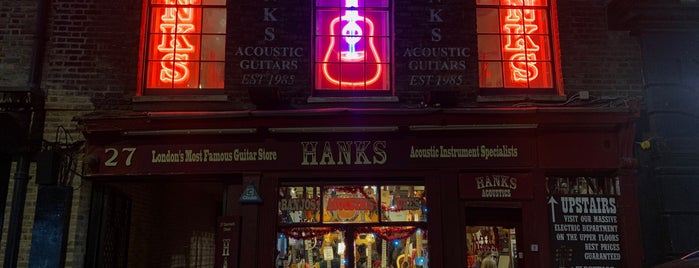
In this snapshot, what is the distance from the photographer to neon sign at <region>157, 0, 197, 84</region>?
8.43m

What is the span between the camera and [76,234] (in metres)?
7.74

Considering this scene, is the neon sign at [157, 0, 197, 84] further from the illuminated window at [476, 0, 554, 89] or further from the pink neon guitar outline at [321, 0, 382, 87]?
the illuminated window at [476, 0, 554, 89]

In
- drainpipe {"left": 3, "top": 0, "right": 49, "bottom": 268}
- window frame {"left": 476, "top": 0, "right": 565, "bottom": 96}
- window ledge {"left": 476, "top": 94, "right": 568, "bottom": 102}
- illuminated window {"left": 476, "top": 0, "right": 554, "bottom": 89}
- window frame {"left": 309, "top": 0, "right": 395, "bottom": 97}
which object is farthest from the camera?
illuminated window {"left": 476, "top": 0, "right": 554, "bottom": 89}

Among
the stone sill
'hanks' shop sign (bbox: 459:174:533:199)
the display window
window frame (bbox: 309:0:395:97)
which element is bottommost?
the display window

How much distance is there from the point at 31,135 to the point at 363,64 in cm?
472

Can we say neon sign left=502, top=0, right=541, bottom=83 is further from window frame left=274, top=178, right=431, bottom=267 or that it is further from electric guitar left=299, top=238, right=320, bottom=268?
electric guitar left=299, top=238, right=320, bottom=268

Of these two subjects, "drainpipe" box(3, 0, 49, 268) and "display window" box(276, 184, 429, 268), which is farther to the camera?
"display window" box(276, 184, 429, 268)

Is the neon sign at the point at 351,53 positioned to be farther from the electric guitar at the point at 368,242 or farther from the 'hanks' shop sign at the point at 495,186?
the electric guitar at the point at 368,242

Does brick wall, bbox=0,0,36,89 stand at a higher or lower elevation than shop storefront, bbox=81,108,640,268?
higher

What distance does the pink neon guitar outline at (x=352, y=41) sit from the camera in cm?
844

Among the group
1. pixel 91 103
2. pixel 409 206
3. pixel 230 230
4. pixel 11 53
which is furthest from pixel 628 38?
pixel 11 53

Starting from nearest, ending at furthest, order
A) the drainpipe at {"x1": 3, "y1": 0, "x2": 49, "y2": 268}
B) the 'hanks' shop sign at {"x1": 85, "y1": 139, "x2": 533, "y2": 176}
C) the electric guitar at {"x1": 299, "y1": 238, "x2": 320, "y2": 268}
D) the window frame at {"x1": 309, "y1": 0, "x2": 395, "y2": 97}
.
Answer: the drainpipe at {"x1": 3, "y1": 0, "x2": 49, "y2": 268}, the 'hanks' shop sign at {"x1": 85, "y1": 139, "x2": 533, "y2": 176}, the electric guitar at {"x1": 299, "y1": 238, "x2": 320, "y2": 268}, the window frame at {"x1": 309, "y1": 0, "x2": 395, "y2": 97}

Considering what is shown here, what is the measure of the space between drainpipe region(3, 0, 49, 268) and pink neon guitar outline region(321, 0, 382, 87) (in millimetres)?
3969

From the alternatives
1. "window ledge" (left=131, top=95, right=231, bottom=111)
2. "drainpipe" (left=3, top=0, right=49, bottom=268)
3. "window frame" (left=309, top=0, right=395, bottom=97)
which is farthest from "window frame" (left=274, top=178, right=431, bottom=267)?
"drainpipe" (left=3, top=0, right=49, bottom=268)
